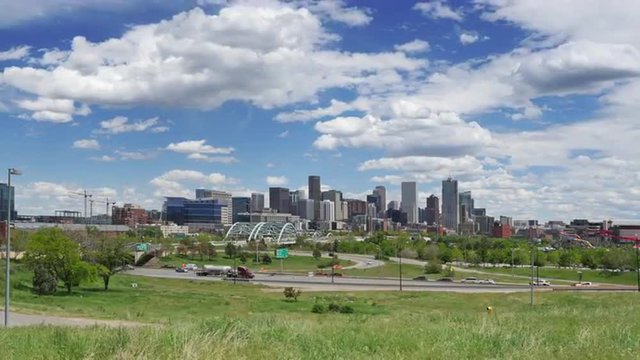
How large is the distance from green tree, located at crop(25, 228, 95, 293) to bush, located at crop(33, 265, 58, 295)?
893 mm

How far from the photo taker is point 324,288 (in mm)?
101875

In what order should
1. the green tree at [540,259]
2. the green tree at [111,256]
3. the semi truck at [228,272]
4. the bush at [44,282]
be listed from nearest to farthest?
1. the bush at [44,282]
2. the green tree at [111,256]
3. the semi truck at [228,272]
4. the green tree at [540,259]

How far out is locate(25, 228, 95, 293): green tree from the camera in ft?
241

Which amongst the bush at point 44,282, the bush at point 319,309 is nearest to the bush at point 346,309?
the bush at point 319,309

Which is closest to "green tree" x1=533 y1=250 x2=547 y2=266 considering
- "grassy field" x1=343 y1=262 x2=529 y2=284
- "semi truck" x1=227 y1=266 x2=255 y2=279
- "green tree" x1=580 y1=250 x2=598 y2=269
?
"green tree" x1=580 y1=250 x2=598 y2=269

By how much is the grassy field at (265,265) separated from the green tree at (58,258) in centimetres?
8621

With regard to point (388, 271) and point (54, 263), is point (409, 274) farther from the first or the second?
point (54, 263)

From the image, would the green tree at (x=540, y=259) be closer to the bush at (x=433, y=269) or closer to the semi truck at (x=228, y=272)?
the bush at (x=433, y=269)

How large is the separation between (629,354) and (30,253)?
2890 inches

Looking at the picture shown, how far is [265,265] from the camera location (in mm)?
173875

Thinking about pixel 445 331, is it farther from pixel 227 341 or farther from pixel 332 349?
pixel 227 341

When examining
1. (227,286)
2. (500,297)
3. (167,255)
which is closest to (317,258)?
(167,255)

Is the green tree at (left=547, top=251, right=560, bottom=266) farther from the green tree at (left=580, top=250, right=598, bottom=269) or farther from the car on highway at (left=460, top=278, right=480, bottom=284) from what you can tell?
the car on highway at (left=460, top=278, right=480, bottom=284)

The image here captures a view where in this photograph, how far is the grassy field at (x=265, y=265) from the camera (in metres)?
167
